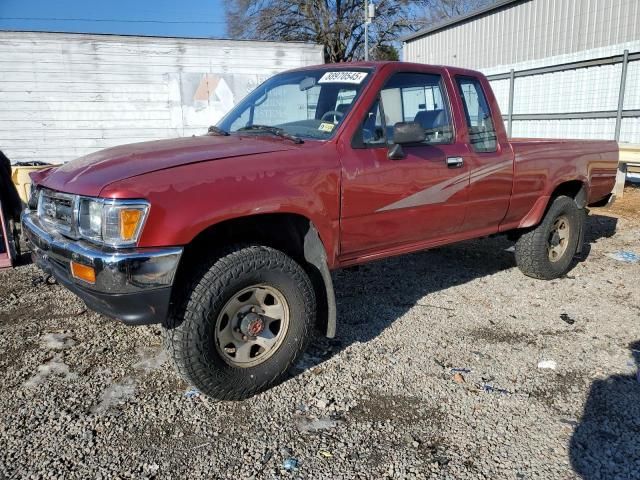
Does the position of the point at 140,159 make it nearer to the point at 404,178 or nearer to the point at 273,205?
the point at 273,205

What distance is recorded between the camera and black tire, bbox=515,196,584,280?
16.6ft

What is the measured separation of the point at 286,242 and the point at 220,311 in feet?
2.17

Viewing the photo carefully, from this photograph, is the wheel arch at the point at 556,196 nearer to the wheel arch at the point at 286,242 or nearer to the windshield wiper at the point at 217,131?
the wheel arch at the point at 286,242

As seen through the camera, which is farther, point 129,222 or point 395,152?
point 395,152

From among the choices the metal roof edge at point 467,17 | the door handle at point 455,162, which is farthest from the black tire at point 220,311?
the metal roof edge at point 467,17

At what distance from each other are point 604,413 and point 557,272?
102 inches

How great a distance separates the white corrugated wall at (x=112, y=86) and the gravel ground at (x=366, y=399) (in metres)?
5.62

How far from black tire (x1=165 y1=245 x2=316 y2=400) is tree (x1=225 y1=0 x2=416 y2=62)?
28480 mm

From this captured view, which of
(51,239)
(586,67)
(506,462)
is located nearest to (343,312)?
(506,462)

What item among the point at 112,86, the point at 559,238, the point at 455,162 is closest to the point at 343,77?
the point at 455,162

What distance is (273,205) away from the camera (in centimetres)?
295

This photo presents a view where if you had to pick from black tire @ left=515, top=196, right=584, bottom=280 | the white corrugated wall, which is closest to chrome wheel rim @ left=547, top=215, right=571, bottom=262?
black tire @ left=515, top=196, right=584, bottom=280

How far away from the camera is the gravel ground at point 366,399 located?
8.25 feet

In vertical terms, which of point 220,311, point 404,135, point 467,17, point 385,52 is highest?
point 385,52
